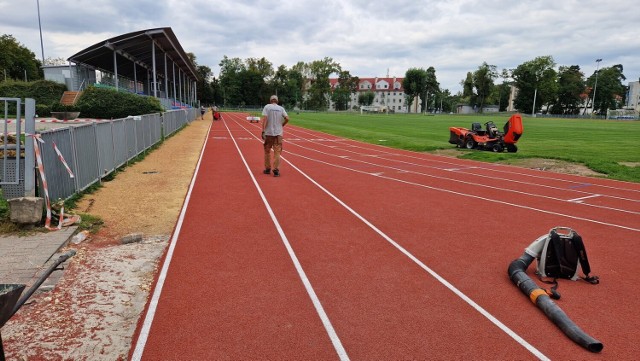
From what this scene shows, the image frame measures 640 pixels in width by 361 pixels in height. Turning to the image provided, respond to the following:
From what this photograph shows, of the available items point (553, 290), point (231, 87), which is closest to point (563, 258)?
point (553, 290)

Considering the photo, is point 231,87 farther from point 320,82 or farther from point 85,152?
point 85,152

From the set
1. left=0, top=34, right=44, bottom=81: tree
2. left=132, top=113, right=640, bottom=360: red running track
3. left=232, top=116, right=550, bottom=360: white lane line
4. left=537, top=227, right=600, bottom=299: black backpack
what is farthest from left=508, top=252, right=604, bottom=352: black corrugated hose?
left=0, top=34, right=44, bottom=81: tree

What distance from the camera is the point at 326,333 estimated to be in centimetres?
390

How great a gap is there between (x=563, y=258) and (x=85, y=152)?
9.36 meters

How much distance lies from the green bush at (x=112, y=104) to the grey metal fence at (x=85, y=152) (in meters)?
13.1

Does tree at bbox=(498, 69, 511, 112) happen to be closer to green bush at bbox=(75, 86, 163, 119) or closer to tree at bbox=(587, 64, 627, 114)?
tree at bbox=(587, 64, 627, 114)

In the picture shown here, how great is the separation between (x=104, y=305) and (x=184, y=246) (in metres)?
1.86

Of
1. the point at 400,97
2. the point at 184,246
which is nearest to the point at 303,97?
the point at 400,97

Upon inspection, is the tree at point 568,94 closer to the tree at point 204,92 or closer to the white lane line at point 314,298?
the tree at point 204,92

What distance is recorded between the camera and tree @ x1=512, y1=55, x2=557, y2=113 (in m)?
101

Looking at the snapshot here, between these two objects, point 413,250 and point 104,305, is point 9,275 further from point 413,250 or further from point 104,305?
point 413,250

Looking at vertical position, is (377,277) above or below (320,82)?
below

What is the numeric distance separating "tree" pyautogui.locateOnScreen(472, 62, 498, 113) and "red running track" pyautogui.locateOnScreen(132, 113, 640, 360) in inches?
4253

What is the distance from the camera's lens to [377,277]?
203 inches
